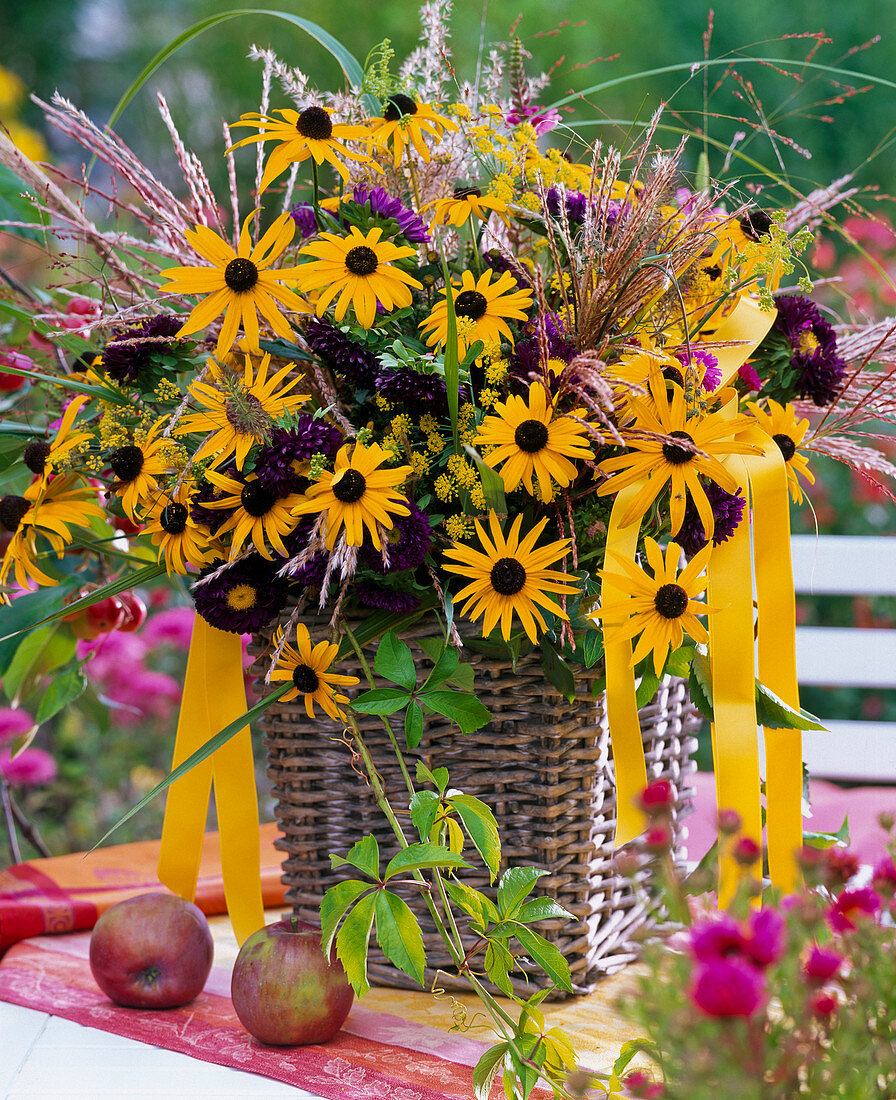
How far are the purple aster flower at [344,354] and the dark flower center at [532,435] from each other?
10 centimetres

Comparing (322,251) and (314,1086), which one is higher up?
(322,251)

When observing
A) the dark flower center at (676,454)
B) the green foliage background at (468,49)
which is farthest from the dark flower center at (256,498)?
the green foliage background at (468,49)

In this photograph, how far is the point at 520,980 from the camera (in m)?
0.60

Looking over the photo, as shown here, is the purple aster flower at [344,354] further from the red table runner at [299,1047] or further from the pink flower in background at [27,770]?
the pink flower in background at [27,770]

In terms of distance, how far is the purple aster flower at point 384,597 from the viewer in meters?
0.54

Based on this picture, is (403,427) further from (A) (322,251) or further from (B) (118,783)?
(B) (118,783)

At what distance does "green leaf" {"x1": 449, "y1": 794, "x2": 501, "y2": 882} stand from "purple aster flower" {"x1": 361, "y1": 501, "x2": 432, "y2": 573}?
12 centimetres

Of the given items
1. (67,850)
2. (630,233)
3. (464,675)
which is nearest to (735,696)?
(464,675)

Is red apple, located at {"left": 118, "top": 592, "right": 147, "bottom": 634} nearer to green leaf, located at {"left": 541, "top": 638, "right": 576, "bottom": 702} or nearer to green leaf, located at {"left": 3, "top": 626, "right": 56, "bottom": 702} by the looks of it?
green leaf, located at {"left": 3, "top": 626, "right": 56, "bottom": 702}

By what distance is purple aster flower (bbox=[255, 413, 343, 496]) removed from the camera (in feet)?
1.70

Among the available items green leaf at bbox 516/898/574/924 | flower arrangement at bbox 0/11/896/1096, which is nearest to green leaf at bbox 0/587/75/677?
flower arrangement at bbox 0/11/896/1096

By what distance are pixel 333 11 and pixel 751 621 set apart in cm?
366

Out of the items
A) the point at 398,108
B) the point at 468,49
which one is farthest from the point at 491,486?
the point at 468,49

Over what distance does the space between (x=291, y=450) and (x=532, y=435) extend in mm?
123
